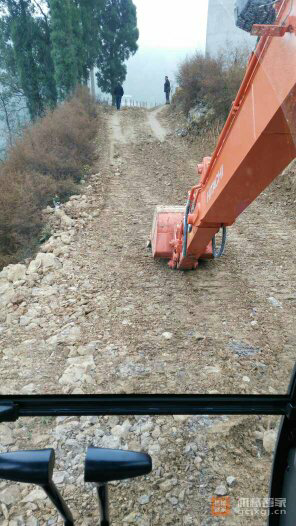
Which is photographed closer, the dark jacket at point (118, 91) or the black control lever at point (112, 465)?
the black control lever at point (112, 465)

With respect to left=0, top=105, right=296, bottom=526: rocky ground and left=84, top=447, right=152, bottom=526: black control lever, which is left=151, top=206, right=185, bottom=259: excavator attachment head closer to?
left=0, top=105, right=296, bottom=526: rocky ground

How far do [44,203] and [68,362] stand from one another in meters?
3.33

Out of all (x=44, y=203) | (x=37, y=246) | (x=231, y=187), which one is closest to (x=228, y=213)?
(x=231, y=187)

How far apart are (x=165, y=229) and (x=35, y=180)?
1.99 m

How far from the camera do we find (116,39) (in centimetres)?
150

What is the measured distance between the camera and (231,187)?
6.40 ft

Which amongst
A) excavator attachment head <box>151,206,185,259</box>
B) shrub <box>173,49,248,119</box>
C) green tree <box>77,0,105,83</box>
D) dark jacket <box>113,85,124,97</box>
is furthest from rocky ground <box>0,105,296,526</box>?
green tree <box>77,0,105,83</box>

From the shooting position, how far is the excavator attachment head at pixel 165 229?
3.57 meters

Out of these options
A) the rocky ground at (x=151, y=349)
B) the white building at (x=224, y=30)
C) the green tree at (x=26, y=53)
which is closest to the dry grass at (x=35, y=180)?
the rocky ground at (x=151, y=349)

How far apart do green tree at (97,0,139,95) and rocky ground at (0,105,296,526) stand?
124 centimetres

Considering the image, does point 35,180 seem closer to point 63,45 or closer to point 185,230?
point 185,230

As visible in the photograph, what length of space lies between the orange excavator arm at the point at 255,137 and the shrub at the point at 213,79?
5.3 inches

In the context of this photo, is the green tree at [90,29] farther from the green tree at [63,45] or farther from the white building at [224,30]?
the white building at [224,30]

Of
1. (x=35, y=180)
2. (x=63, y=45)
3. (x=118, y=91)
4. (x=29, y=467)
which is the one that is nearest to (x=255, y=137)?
(x=118, y=91)
